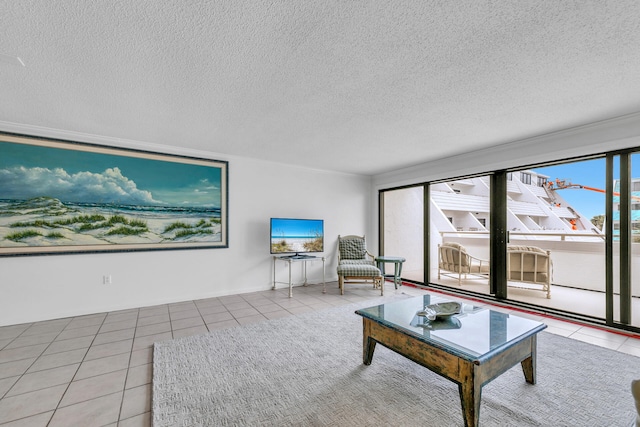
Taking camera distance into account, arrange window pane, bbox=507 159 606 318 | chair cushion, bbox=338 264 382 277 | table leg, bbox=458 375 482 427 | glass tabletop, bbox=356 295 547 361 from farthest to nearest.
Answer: chair cushion, bbox=338 264 382 277 → window pane, bbox=507 159 606 318 → glass tabletop, bbox=356 295 547 361 → table leg, bbox=458 375 482 427

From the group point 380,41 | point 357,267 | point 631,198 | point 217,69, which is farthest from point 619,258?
point 217,69

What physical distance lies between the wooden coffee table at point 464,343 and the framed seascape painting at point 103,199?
3247mm

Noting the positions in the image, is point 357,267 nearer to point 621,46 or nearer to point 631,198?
point 631,198

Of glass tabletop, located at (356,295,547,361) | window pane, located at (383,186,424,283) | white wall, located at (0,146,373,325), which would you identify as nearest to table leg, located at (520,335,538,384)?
glass tabletop, located at (356,295,547,361)

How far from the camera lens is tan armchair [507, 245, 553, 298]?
4.29 m

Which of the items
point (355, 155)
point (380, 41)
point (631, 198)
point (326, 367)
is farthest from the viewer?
point (355, 155)

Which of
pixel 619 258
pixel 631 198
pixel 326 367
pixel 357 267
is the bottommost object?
pixel 326 367

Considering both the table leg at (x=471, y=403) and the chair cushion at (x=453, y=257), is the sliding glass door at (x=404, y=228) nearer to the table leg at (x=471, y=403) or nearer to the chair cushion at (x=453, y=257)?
the chair cushion at (x=453, y=257)

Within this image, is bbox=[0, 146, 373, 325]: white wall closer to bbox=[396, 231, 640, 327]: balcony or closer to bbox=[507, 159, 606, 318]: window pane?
bbox=[396, 231, 640, 327]: balcony

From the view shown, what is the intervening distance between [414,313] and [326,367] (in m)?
0.88

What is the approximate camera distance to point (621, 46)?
1.79 m

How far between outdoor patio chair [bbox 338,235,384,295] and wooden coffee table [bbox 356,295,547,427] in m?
2.31

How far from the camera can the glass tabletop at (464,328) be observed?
1.65m

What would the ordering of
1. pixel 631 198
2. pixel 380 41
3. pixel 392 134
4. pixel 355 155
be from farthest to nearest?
1. pixel 355 155
2. pixel 392 134
3. pixel 631 198
4. pixel 380 41
